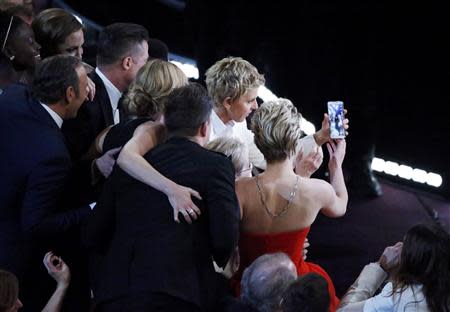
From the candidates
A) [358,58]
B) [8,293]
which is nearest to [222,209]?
[8,293]

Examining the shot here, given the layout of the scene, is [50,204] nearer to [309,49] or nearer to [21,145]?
[21,145]

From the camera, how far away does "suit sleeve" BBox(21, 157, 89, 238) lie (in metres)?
2.82

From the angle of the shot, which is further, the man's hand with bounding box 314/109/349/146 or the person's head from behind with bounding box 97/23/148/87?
the person's head from behind with bounding box 97/23/148/87

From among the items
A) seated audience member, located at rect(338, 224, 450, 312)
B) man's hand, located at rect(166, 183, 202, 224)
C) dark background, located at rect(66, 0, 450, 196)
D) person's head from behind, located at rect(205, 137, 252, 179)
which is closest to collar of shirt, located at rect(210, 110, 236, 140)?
person's head from behind, located at rect(205, 137, 252, 179)

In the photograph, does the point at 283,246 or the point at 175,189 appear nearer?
the point at 175,189

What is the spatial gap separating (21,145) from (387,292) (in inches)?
53.2

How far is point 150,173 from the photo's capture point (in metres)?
2.49

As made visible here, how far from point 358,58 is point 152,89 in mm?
2932

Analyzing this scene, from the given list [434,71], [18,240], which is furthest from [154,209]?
[434,71]

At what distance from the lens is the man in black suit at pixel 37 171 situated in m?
2.83

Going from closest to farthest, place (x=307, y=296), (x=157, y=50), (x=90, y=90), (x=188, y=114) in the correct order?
(x=307, y=296)
(x=188, y=114)
(x=90, y=90)
(x=157, y=50)

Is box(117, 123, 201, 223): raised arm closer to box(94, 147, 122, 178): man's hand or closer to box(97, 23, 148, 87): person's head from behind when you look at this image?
box(94, 147, 122, 178): man's hand

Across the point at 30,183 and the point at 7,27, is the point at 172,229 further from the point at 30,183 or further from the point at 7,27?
the point at 7,27

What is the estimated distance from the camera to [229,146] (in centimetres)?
295
